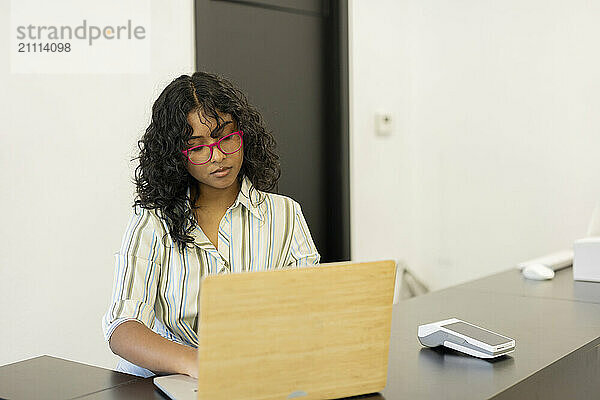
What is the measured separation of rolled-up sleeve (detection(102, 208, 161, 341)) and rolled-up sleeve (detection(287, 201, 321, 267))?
36 cm

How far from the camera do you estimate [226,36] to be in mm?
3217

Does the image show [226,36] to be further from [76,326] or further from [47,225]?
[76,326]

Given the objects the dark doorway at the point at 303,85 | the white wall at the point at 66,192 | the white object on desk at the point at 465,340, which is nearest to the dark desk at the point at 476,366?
the white object on desk at the point at 465,340

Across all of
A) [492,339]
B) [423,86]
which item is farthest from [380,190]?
[492,339]

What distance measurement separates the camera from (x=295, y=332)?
1.20 meters

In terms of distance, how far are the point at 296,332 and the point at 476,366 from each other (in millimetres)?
486

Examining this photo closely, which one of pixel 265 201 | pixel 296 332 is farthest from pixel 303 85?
pixel 296 332

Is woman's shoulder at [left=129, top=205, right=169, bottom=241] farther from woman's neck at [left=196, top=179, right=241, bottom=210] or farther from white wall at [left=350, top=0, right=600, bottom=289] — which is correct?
white wall at [left=350, top=0, right=600, bottom=289]

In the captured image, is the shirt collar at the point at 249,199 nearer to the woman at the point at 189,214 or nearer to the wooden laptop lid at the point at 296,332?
the woman at the point at 189,214

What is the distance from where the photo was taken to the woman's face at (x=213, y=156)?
1.71 metres

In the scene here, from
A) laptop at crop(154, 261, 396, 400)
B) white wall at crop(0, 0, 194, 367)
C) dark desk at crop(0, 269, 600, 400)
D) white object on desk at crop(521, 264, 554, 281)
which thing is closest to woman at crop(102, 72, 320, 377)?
dark desk at crop(0, 269, 600, 400)

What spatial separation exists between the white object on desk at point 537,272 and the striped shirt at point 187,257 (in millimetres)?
1060

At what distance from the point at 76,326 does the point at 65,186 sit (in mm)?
512

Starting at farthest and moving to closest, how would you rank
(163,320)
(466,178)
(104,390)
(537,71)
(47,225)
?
(466,178)
(537,71)
(47,225)
(163,320)
(104,390)
